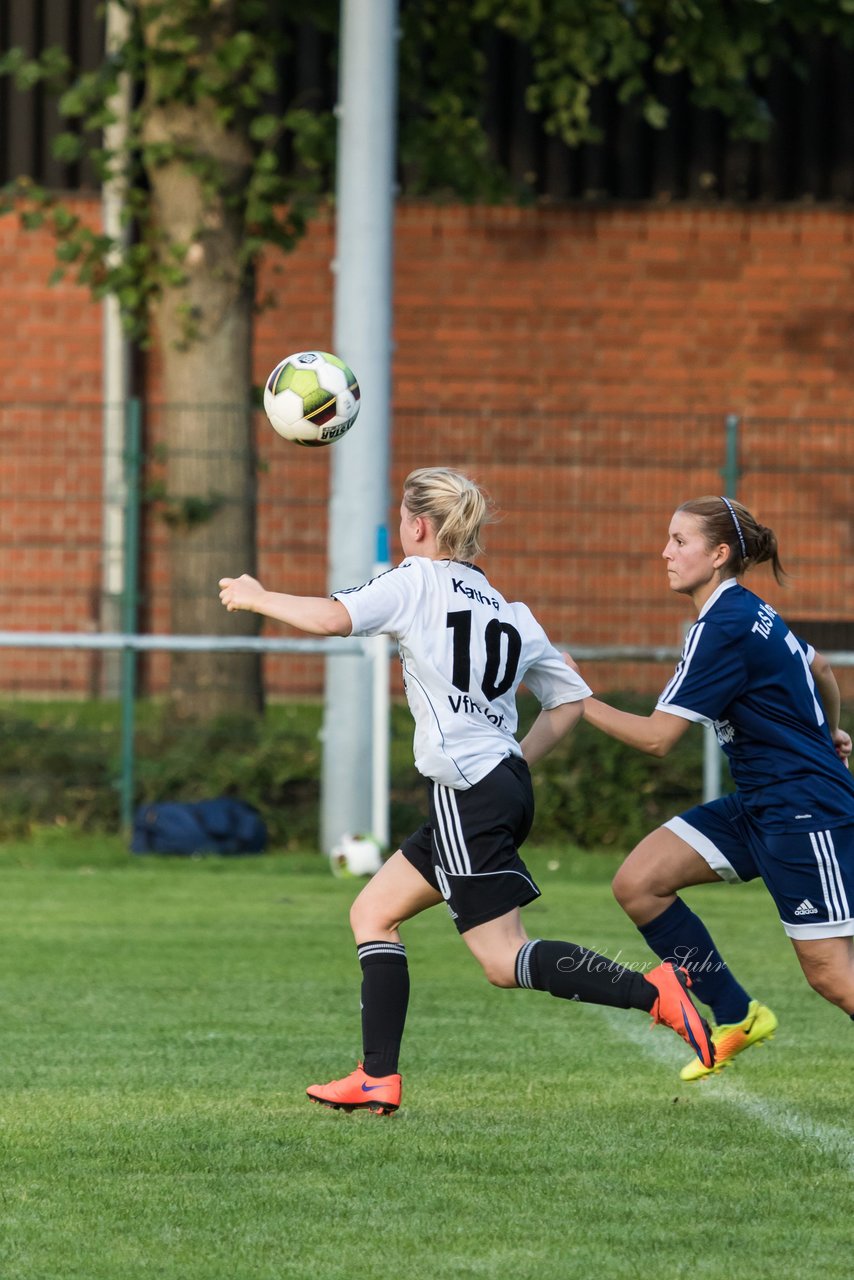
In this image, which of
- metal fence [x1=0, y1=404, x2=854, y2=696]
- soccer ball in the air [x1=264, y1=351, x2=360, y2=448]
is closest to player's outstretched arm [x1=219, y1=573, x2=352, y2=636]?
soccer ball in the air [x1=264, y1=351, x2=360, y2=448]

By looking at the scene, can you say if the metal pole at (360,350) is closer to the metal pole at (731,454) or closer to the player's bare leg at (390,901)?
the metal pole at (731,454)

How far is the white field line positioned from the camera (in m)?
5.06

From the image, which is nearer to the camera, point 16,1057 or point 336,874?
point 16,1057

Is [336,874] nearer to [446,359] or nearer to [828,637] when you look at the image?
[828,637]

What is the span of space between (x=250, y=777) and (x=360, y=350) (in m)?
2.87

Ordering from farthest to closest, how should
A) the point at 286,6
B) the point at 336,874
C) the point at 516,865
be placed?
the point at 286,6 → the point at 336,874 → the point at 516,865

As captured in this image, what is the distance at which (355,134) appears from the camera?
11609 millimetres

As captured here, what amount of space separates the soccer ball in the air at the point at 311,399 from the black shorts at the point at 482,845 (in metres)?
1.52

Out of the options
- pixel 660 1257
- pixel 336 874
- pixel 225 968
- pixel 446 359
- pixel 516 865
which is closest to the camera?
pixel 660 1257

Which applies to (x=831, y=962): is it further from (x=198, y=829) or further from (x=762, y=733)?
(x=198, y=829)

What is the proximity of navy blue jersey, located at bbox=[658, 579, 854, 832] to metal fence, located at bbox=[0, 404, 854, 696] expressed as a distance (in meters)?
6.43

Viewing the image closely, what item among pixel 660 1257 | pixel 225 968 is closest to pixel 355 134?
pixel 225 968

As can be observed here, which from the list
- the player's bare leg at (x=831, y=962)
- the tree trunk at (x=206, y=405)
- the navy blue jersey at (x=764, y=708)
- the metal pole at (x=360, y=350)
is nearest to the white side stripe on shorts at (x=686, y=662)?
the navy blue jersey at (x=764, y=708)

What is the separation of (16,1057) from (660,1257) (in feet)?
9.43
